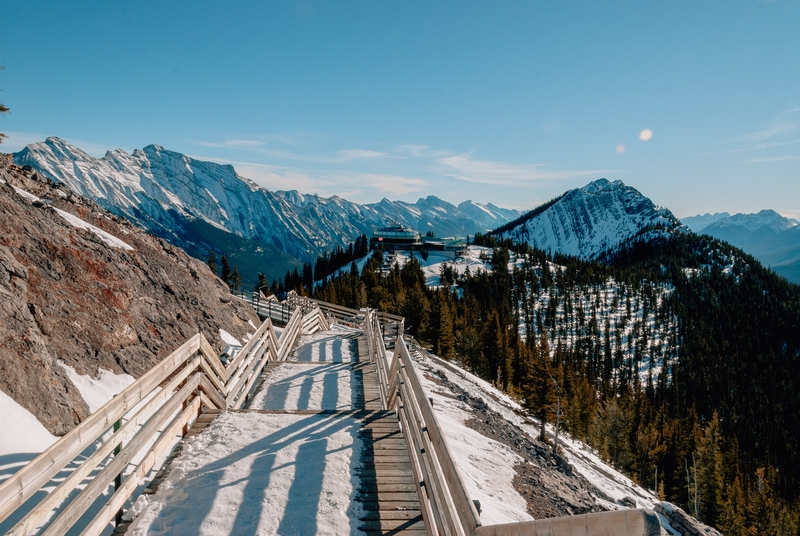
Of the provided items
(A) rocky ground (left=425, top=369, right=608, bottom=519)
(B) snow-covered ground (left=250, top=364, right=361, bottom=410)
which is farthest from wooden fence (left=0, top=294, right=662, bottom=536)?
(A) rocky ground (left=425, top=369, right=608, bottom=519)

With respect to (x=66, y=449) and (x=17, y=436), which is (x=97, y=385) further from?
(x=66, y=449)

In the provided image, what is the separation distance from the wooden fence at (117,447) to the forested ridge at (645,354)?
43133 millimetres

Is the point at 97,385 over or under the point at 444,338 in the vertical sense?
over

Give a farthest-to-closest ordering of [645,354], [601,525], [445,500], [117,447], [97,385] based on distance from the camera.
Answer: [645,354] < [97,385] < [117,447] < [445,500] < [601,525]

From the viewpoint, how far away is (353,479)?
608 cm

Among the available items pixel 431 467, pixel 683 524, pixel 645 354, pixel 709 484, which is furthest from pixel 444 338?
pixel 645 354

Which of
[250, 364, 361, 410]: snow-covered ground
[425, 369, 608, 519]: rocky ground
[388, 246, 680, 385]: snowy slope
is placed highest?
[250, 364, 361, 410]: snow-covered ground

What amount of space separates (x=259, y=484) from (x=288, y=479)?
1.21 feet

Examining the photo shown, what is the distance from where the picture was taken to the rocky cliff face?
8.23m

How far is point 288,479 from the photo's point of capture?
5.94 m

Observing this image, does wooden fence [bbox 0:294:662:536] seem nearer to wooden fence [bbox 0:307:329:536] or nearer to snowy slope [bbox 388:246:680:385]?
wooden fence [bbox 0:307:329:536]

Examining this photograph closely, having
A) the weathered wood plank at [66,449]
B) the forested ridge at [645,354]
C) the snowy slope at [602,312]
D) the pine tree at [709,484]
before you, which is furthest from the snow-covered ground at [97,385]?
the snowy slope at [602,312]

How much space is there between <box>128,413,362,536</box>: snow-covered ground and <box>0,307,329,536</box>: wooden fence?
38cm

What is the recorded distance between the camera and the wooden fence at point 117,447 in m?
3.61
